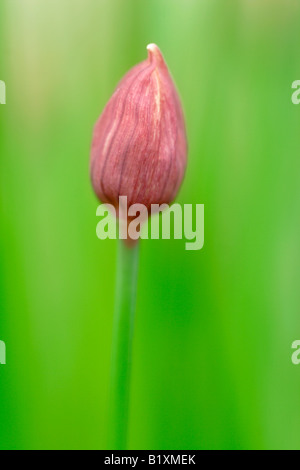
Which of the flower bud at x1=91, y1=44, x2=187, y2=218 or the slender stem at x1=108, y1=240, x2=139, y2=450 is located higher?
the flower bud at x1=91, y1=44, x2=187, y2=218

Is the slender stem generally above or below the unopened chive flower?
below

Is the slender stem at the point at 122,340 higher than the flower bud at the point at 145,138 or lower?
lower

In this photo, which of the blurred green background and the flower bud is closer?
the flower bud

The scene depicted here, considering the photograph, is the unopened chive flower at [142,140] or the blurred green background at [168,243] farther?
the blurred green background at [168,243]
